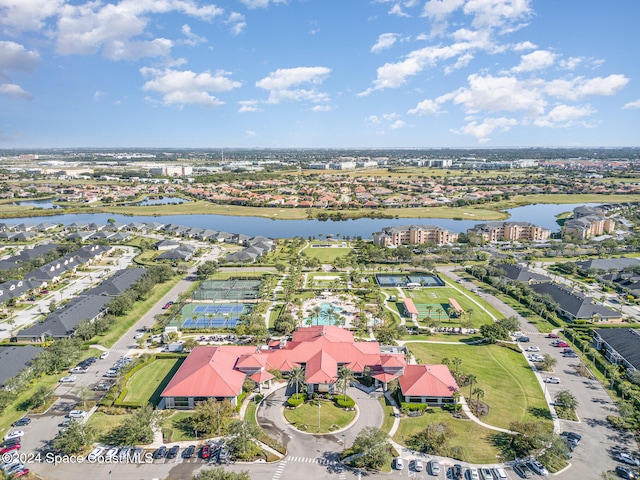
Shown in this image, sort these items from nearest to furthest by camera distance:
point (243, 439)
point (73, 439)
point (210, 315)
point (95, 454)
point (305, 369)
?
point (73, 439)
point (243, 439)
point (95, 454)
point (305, 369)
point (210, 315)

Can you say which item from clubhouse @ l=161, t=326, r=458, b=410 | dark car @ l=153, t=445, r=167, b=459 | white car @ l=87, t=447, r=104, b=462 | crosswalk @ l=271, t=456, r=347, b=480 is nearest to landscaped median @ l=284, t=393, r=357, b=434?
clubhouse @ l=161, t=326, r=458, b=410

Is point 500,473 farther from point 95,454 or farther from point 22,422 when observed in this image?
point 22,422

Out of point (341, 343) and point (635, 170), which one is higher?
point (635, 170)

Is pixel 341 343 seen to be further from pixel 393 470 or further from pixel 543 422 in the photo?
pixel 543 422

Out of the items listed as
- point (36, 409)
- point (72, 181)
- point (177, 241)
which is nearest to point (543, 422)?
point (36, 409)

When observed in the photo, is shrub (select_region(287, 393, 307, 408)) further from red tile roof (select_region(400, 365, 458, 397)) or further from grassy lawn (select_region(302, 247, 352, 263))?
grassy lawn (select_region(302, 247, 352, 263))

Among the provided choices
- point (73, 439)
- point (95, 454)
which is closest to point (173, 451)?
point (95, 454)
